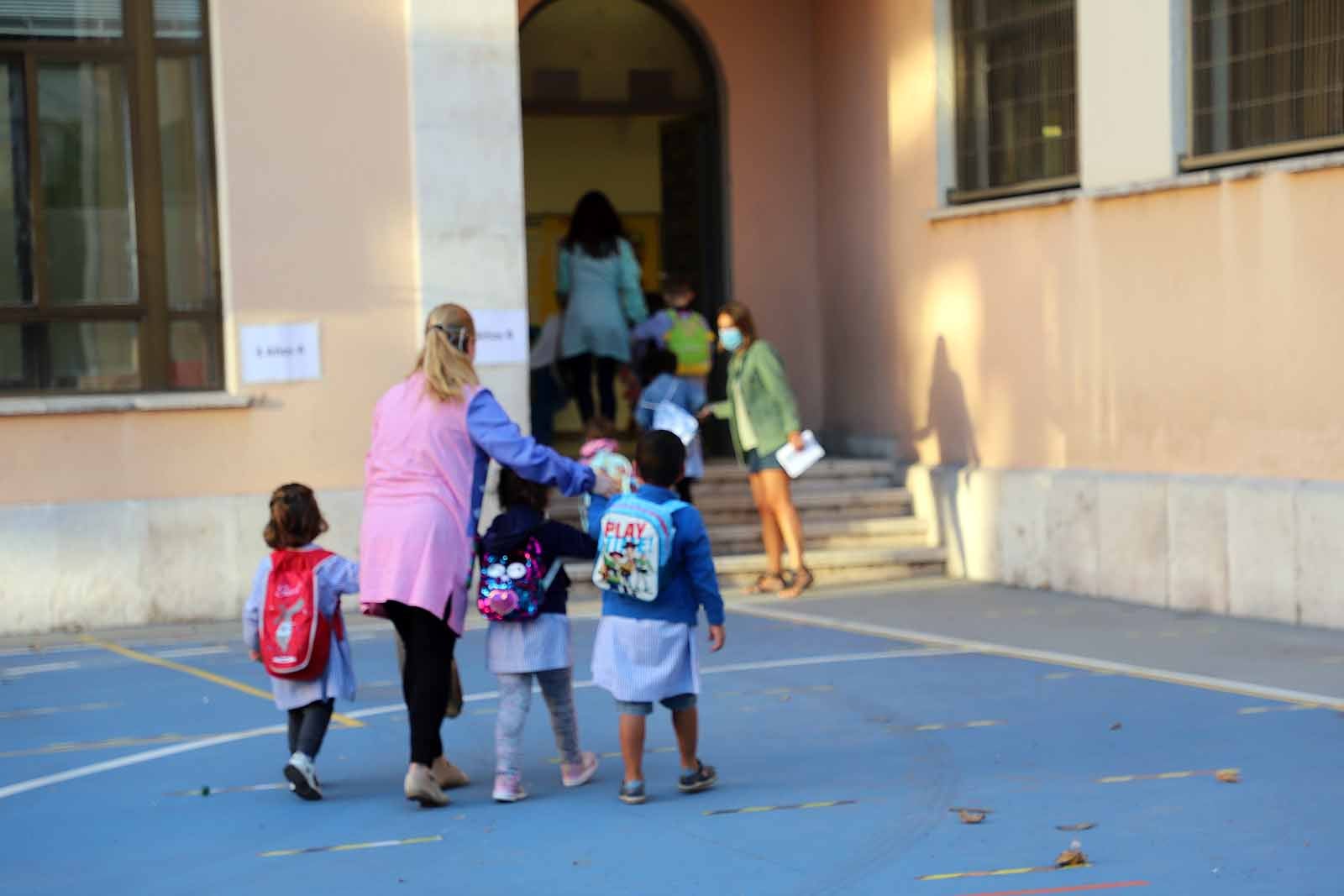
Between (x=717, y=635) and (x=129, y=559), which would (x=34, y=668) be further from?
(x=717, y=635)

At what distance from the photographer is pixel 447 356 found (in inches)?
279

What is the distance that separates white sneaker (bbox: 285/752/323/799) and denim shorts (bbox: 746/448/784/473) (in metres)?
5.89

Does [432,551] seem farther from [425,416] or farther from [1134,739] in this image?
[1134,739]

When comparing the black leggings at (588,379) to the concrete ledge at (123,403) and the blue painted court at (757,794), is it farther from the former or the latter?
the blue painted court at (757,794)

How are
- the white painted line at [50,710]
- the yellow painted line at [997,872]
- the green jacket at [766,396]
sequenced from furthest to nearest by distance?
the green jacket at [766,396] < the white painted line at [50,710] < the yellow painted line at [997,872]

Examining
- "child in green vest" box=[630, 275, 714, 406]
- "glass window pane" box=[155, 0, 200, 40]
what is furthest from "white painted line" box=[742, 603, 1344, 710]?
"glass window pane" box=[155, 0, 200, 40]

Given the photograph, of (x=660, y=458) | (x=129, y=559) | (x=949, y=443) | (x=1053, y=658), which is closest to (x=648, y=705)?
(x=660, y=458)

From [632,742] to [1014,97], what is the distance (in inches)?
305

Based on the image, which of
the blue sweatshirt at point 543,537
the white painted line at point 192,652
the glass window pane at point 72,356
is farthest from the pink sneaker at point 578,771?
the glass window pane at point 72,356

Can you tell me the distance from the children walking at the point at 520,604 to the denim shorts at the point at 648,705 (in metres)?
0.34

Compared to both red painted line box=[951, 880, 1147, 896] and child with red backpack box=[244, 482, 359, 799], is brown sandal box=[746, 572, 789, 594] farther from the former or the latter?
red painted line box=[951, 880, 1147, 896]

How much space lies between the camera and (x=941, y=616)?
11594 millimetres

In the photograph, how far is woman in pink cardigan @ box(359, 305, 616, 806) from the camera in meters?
6.92

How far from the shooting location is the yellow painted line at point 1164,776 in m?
6.97
